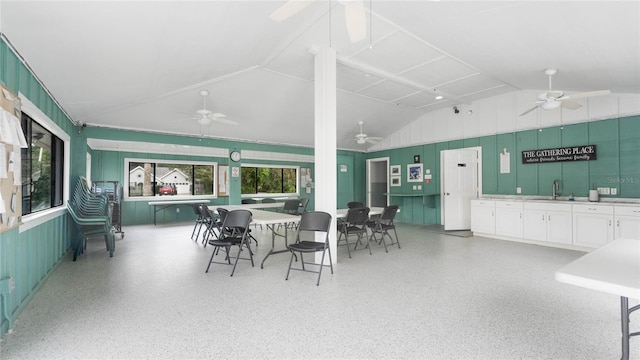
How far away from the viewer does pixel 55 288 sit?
352 centimetres

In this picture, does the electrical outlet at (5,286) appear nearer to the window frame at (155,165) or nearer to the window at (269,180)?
the window frame at (155,165)

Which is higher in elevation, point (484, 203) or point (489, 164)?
point (489, 164)

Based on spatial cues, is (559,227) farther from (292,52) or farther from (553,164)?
(292,52)

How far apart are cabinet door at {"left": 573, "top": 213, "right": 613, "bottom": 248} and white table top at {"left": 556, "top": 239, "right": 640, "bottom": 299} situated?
4.08 metres

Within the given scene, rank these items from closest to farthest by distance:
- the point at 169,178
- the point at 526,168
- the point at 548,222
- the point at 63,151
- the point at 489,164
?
the point at 63,151 < the point at 548,222 < the point at 526,168 < the point at 489,164 < the point at 169,178

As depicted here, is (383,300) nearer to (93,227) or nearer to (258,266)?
(258,266)

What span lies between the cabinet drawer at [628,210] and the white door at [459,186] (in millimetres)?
2921

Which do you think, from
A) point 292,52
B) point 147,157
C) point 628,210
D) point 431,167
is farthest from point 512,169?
point 147,157

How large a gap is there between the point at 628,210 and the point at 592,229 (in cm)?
60

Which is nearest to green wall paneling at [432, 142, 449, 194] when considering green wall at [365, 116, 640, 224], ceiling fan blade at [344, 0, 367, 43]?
green wall at [365, 116, 640, 224]

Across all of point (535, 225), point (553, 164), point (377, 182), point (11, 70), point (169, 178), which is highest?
point (11, 70)

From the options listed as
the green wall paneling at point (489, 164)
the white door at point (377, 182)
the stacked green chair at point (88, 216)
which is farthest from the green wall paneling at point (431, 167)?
the stacked green chair at point (88, 216)

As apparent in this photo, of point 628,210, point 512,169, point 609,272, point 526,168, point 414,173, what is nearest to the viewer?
point 609,272

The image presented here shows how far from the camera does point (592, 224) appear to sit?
535 cm
